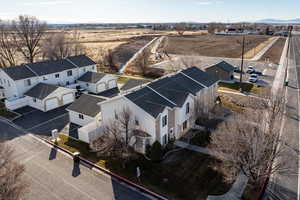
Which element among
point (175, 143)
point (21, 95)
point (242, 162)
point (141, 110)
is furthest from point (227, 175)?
point (21, 95)

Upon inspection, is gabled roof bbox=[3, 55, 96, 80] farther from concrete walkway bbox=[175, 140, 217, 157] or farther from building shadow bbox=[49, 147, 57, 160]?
concrete walkway bbox=[175, 140, 217, 157]

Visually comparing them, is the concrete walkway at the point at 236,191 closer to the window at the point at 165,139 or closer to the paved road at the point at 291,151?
the paved road at the point at 291,151

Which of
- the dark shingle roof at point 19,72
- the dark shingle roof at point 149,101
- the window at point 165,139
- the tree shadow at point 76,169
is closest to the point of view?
the tree shadow at point 76,169

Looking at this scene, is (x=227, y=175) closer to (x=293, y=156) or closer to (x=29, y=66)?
(x=293, y=156)

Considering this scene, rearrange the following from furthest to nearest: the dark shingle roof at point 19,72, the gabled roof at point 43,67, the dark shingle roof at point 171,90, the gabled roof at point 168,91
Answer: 1. the gabled roof at point 43,67
2. the dark shingle roof at point 19,72
3. the dark shingle roof at point 171,90
4. the gabled roof at point 168,91

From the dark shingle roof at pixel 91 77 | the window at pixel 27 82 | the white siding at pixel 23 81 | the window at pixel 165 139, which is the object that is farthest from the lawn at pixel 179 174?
the dark shingle roof at pixel 91 77

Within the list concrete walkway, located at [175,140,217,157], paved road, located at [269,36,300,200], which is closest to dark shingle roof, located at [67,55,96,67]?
concrete walkway, located at [175,140,217,157]
